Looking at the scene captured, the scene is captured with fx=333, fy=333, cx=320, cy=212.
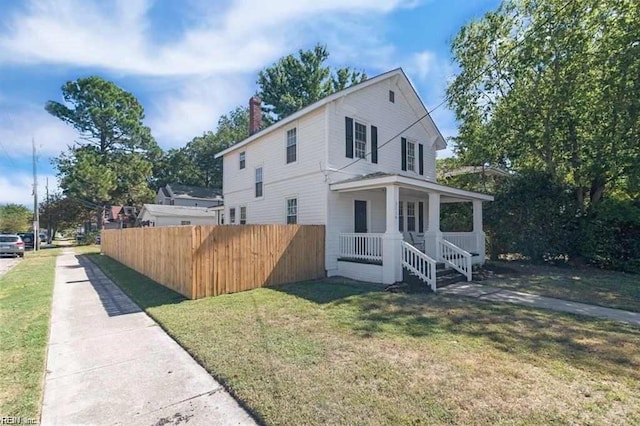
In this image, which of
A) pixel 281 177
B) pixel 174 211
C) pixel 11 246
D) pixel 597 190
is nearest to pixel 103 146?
pixel 174 211

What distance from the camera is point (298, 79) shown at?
31844mm

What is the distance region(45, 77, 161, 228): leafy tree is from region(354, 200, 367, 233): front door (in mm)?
30024

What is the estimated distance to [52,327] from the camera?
5.87 metres

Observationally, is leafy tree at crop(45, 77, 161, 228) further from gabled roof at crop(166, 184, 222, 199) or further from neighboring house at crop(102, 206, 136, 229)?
gabled roof at crop(166, 184, 222, 199)

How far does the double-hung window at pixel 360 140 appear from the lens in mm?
12102

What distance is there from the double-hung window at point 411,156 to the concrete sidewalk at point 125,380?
1154 centimetres

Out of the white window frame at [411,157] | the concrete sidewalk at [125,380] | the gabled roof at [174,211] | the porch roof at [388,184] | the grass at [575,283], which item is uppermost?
the white window frame at [411,157]

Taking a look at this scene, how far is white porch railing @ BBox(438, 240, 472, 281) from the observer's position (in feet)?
33.8

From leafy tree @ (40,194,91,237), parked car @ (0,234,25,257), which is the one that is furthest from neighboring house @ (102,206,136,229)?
parked car @ (0,234,25,257)

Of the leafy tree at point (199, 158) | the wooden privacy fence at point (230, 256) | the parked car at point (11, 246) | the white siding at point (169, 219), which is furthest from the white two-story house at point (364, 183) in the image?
the leafy tree at point (199, 158)

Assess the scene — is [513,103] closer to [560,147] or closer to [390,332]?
[560,147]

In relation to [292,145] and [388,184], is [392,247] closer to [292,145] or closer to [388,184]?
[388,184]

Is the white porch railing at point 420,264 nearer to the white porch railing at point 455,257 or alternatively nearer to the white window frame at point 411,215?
the white porch railing at point 455,257

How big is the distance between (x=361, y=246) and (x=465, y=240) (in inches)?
183
